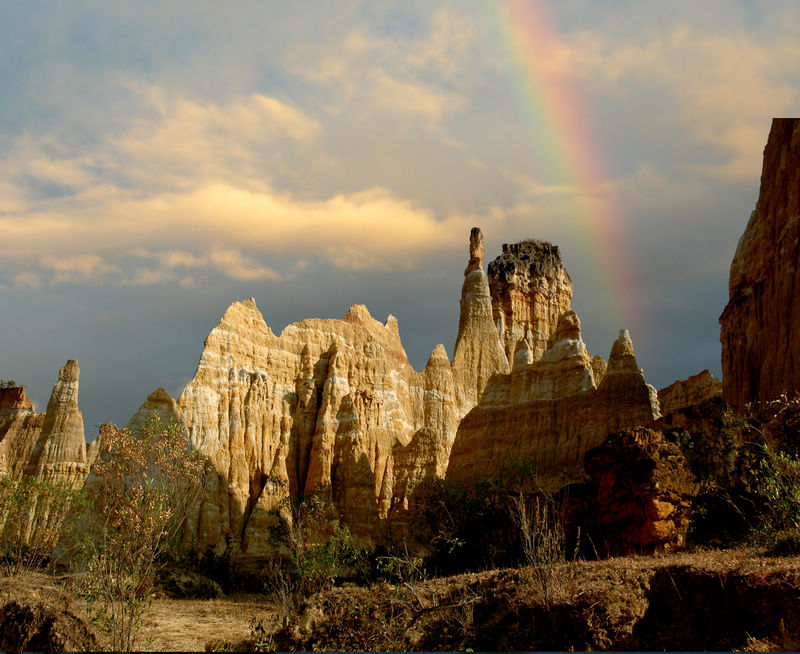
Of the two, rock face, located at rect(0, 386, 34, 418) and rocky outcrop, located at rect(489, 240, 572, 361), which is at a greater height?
rocky outcrop, located at rect(489, 240, 572, 361)

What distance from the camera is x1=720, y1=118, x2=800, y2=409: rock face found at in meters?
30.8

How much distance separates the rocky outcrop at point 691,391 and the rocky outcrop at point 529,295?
23.7m

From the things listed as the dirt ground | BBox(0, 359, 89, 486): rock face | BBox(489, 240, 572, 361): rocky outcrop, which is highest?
BBox(489, 240, 572, 361): rocky outcrop

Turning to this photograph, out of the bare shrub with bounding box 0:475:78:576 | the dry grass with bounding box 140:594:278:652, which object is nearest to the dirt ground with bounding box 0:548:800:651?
the dry grass with bounding box 140:594:278:652

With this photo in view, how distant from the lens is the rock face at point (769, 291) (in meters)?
30.8

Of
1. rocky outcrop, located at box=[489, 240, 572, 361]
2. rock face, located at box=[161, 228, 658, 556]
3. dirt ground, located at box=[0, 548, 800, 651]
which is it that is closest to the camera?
dirt ground, located at box=[0, 548, 800, 651]

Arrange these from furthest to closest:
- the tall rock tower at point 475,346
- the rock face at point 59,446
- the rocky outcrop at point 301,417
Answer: the tall rock tower at point 475,346
the rock face at point 59,446
the rocky outcrop at point 301,417

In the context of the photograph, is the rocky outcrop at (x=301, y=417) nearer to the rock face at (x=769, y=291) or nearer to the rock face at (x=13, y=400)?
the rock face at (x=13, y=400)

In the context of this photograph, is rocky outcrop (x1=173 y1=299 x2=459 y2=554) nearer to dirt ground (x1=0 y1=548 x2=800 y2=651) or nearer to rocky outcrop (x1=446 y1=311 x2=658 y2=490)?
rocky outcrop (x1=446 y1=311 x2=658 y2=490)

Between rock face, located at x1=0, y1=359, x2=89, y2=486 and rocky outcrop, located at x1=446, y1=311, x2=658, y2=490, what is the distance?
24.0 meters

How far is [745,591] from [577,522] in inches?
382

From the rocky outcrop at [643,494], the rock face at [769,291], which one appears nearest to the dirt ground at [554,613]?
the rocky outcrop at [643,494]

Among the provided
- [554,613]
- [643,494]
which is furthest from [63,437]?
[554,613]

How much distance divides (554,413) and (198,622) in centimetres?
2770
